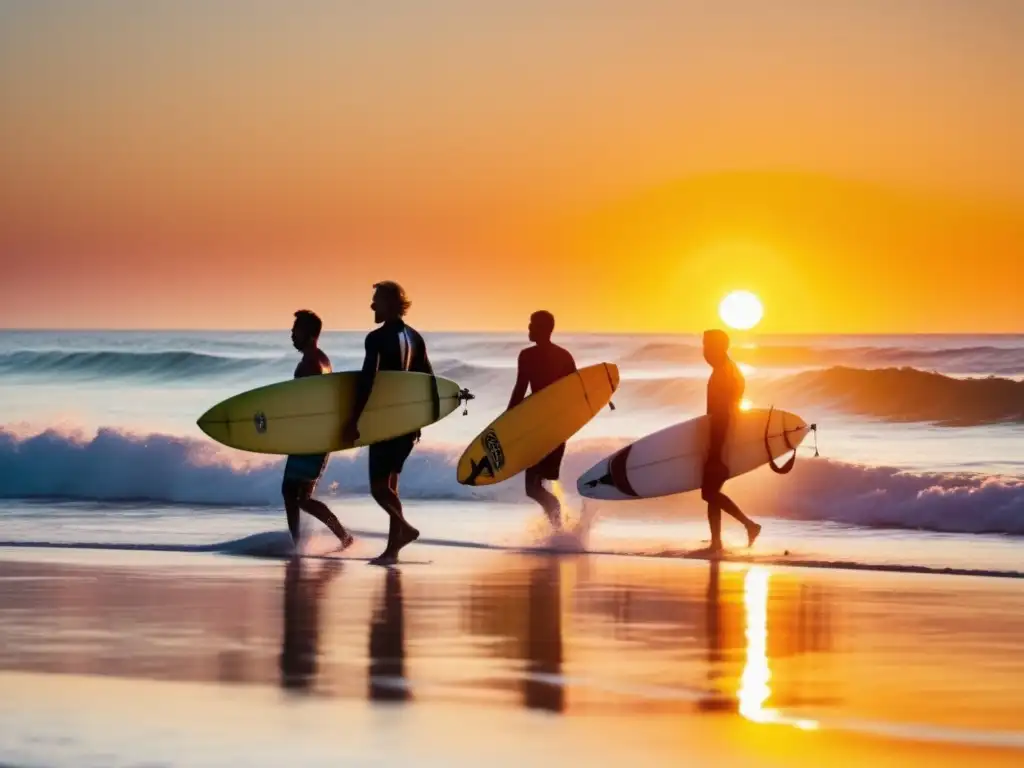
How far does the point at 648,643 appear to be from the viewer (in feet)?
29.2

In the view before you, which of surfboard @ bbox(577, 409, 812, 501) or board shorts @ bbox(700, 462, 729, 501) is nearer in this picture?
board shorts @ bbox(700, 462, 729, 501)

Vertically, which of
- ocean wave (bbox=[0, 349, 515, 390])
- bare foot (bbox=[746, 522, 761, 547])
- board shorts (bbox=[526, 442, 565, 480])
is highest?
ocean wave (bbox=[0, 349, 515, 390])

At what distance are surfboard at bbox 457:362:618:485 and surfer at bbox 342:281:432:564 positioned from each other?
153 centimetres

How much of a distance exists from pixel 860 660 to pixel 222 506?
9846mm

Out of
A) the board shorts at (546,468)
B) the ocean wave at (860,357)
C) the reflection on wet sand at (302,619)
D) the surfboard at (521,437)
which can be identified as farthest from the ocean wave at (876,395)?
the reflection on wet sand at (302,619)

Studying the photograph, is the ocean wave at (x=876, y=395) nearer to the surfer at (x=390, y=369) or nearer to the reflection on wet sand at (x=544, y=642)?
the surfer at (x=390, y=369)

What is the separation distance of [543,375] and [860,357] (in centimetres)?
3835

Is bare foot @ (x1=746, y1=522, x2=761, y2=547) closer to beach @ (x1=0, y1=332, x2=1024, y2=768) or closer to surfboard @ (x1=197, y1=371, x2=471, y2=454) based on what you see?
beach @ (x1=0, y1=332, x2=1024, y2=768)

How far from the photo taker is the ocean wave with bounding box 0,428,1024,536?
51.3 feet

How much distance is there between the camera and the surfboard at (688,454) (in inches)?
564

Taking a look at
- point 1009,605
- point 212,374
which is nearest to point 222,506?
point 1009,605

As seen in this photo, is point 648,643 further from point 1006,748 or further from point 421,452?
point 421,452

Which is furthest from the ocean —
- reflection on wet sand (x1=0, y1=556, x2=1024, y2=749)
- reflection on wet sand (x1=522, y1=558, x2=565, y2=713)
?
reflection on wet sand (x1=522, y1=558, x2=565, y2=713)

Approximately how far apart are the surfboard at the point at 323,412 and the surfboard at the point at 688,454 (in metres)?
1.82
